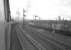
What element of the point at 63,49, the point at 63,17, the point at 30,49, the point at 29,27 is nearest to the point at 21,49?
the point at 30,49

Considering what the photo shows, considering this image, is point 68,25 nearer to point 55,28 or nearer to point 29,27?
point 55,28

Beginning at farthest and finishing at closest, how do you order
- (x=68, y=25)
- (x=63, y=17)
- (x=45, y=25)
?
(x=45, y=25), (x=68, y=25), (x=63, y=17)

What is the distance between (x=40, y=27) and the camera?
41.4 ft

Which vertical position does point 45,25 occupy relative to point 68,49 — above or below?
above

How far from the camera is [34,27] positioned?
12516 millimetres

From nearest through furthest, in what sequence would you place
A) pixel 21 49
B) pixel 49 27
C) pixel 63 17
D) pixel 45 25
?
pixel 21 49 < pixel 63 17 < pixel 49 27 < pixel 45 25

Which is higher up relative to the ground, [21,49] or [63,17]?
[63,17]

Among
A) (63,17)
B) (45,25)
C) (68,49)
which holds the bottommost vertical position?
(68,49)

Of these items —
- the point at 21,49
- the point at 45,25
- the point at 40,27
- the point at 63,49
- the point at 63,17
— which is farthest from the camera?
the point at 40,27

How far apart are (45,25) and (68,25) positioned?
2.73m

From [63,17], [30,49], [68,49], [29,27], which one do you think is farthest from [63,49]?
[29,27]

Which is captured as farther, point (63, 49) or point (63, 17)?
point (63, 17)

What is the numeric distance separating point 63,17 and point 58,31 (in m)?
3.31

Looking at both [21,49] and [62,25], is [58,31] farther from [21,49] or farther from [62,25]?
[21,49]
